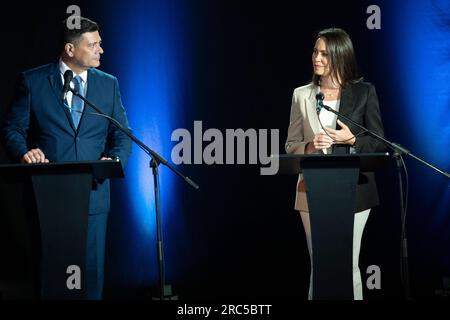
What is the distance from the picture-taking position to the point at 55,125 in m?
4.25

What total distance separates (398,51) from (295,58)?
0.79 metres

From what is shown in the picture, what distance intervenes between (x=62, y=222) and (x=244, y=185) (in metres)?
2.14

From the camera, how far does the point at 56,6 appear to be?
5285 millimetres

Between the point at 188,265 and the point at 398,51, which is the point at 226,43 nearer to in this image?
the point at 398,51

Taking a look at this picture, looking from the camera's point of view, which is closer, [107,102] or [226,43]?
[107,102]

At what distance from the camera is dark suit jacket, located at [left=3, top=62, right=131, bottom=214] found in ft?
13.9

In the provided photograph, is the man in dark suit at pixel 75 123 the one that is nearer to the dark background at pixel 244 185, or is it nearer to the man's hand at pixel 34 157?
the man's hand at pixel 34 157

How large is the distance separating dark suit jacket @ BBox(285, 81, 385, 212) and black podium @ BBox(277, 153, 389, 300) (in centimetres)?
Result: 37

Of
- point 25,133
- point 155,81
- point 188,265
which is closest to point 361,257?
point 188,265

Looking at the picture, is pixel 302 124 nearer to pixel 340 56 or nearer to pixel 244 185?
pixel 340 56

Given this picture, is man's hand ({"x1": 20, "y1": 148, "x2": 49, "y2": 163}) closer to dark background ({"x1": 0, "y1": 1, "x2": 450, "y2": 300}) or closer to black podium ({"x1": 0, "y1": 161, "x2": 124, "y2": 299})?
black podium ({"x1": 0, "y1": 161, "x2": 124, "y2": 299})

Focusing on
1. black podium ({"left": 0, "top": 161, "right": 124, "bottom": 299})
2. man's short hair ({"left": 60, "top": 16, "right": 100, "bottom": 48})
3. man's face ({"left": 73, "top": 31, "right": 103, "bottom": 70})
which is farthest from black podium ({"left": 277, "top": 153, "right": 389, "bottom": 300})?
man's short hair ({"left": 60, "top": 16, "right": 100, "bottom": 48})

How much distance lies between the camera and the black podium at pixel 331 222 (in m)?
3.65

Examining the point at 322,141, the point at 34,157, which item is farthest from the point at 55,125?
the point at 322,141
